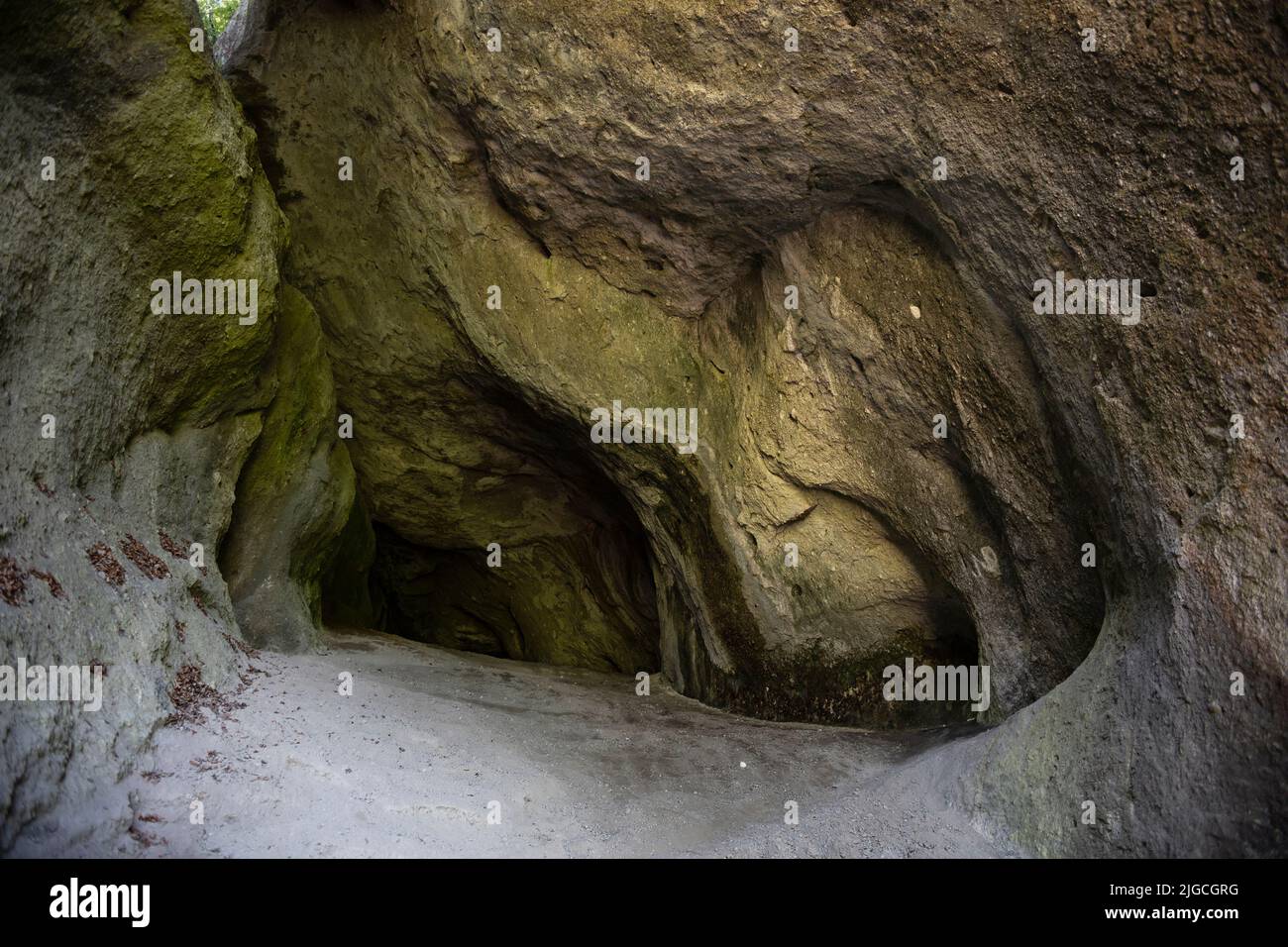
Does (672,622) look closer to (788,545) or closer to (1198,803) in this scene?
(788,545)

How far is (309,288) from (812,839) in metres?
7.07

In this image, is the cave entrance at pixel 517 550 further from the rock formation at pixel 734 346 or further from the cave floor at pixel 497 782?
the cave floor at pixel 497 782

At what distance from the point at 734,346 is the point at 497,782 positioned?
416 cm

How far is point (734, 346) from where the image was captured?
8102 mm

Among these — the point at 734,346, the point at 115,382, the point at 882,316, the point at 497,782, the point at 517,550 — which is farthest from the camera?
the point at 517,550

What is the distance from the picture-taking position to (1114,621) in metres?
5.10

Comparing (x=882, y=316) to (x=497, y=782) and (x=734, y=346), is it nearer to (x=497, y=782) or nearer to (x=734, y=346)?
(x=734, y=346)

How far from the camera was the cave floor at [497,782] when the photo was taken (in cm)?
432

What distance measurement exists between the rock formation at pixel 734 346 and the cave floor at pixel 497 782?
1.27 ft

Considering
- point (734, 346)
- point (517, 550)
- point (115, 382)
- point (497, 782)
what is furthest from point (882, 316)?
point (517, 550)

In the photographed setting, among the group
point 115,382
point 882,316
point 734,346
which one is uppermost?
point 734,346

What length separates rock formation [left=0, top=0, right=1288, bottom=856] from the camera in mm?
4438

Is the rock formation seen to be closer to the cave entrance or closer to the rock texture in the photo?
the rock texture

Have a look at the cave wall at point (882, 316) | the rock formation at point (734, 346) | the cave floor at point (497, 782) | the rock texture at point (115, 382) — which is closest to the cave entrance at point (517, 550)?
the rock formation at point (734, 346)
